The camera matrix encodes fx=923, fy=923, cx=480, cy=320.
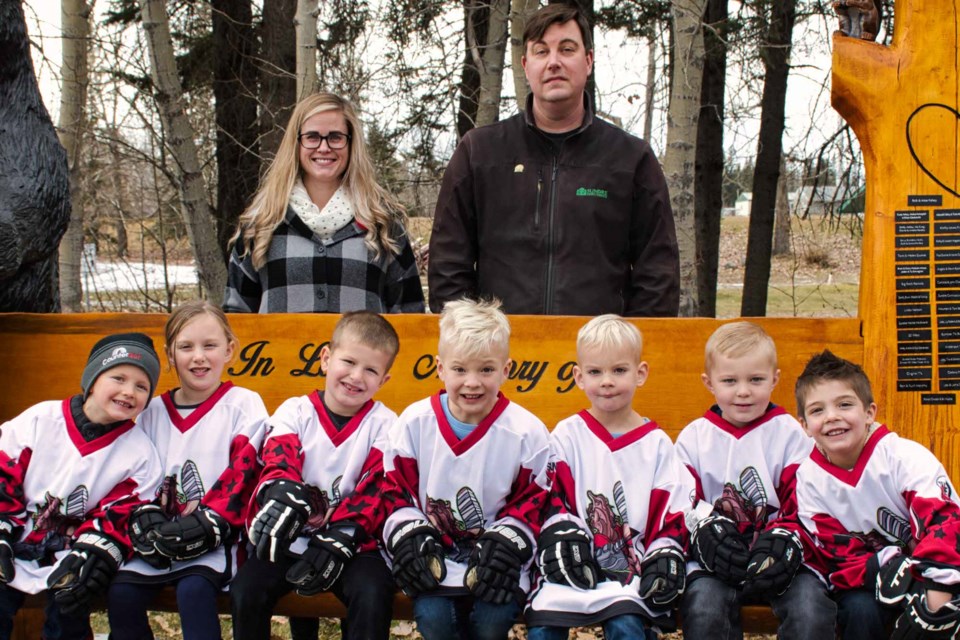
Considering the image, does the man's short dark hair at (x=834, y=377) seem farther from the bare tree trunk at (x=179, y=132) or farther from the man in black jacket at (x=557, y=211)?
the bare tree trunk at (x=179, y=132)

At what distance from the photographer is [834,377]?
9.74 ft

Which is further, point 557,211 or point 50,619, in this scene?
point 557,211

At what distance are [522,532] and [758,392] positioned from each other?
928 millimetres

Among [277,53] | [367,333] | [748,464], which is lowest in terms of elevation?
[748,464]

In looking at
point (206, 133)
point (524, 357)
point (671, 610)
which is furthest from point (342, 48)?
point (671, 610)

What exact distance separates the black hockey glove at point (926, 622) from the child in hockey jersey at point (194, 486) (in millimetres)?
2100

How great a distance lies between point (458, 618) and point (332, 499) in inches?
23.6

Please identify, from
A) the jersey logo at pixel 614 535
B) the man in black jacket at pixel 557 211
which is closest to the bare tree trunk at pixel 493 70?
the man in black jacket at pixel 557 211

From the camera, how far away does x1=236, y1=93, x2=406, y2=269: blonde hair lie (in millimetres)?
3889

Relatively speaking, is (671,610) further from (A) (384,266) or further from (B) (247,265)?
(B) (247,265)

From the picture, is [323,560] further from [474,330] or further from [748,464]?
[748,464]

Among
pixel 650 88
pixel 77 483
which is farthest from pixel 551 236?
pixel 650 88

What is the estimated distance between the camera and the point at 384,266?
13.1 feet

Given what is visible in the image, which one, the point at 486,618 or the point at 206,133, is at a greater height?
the point at 206,133
